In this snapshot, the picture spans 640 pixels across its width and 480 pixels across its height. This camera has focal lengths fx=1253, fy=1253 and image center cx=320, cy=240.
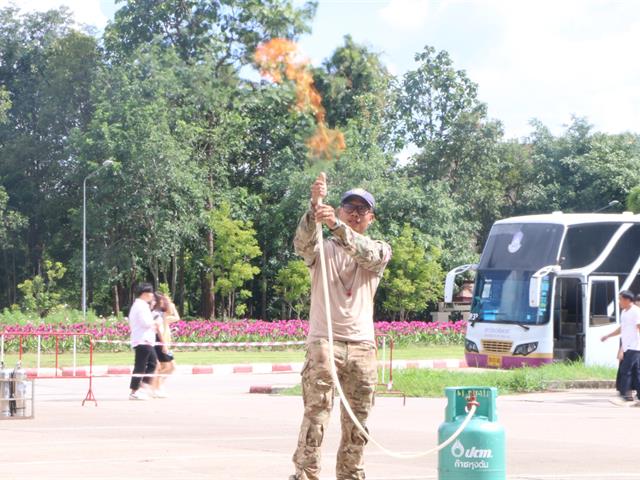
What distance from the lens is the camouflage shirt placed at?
7965 mm

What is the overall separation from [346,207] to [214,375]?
24298 mm

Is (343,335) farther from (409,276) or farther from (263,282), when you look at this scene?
(263,282)

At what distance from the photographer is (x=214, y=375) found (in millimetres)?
32094

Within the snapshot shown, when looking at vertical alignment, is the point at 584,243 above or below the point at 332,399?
above

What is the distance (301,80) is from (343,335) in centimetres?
207

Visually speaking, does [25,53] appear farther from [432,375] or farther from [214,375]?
[432,375]

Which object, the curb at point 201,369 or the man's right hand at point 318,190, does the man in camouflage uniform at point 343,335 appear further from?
the curb at point 201,369

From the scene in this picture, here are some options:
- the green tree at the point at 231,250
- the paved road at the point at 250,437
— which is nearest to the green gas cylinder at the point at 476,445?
the paved road at the point at 250,437

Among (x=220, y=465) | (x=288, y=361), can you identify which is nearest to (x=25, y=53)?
(x=288, y=361)

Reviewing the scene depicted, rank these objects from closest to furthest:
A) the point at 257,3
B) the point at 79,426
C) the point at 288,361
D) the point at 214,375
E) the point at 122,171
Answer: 1. the point at 79,426
2. the point at 214,375
3. the point at 257,3
4. the point at 288,361
5. the point at 122,171

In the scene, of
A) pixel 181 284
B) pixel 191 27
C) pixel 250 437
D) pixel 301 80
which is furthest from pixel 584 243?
pixel 181 284

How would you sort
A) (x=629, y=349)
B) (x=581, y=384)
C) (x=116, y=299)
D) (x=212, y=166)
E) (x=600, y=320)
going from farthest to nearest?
1. (x=116, y=299)
2. (x=212, y=166)
3. (x=600, y=320)
4. (x=581, y=384)
5. (x=629, y=349)

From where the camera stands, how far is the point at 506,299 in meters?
28.7

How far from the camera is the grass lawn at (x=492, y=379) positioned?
2230cm
